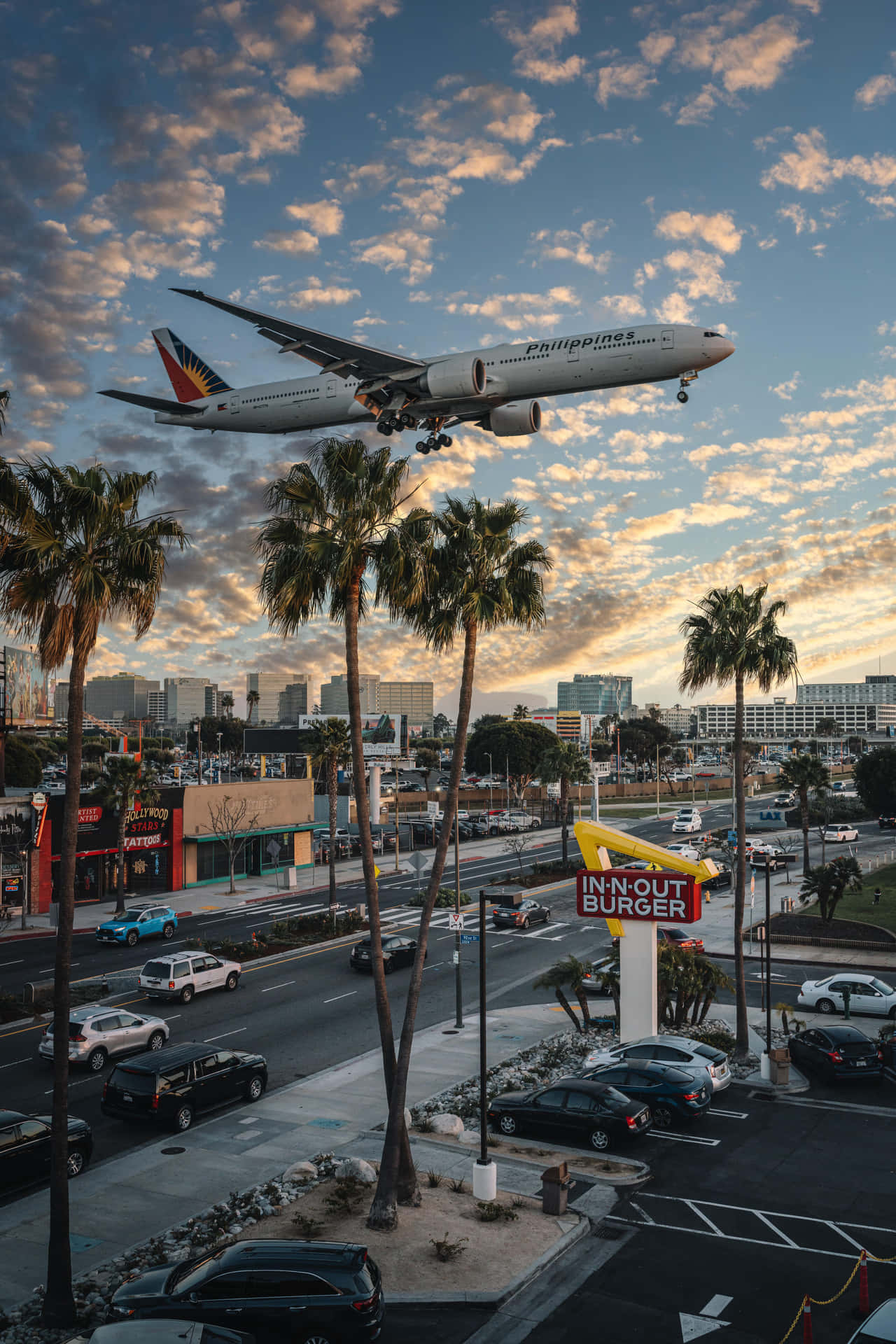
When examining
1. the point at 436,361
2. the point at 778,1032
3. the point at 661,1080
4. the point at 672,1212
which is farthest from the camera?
the point at 436,361

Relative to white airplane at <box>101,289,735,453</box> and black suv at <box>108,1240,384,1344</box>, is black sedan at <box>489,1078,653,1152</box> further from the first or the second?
white airplane at <box>101,289,735,453</box>

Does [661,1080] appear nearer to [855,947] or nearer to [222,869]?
[855,947]

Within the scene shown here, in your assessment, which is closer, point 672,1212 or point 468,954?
point 672,1212

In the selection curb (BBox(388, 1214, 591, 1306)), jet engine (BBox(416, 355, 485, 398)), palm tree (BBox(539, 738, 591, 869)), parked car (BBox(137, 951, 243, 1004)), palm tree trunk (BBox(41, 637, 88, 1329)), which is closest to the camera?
palm tree trunk (BBox(41, 637, 88, 1329))

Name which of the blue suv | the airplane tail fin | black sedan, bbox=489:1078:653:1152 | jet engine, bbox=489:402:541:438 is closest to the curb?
black sedan, bbox=489:1078:653:1152

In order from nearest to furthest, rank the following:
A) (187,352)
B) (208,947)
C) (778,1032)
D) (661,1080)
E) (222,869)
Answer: (661,1080) → (778,1032) → (208,947) → (187,352) → (222,869)

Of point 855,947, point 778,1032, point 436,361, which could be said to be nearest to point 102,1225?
point 778,1032
